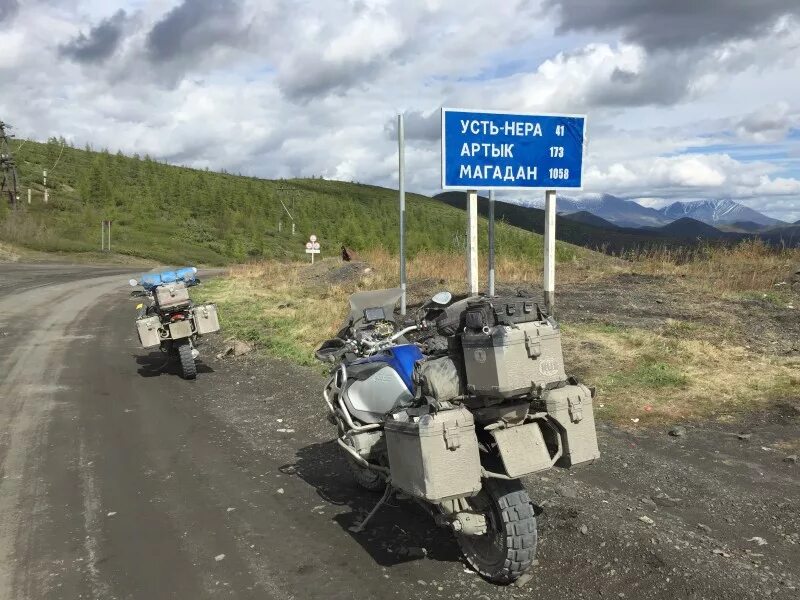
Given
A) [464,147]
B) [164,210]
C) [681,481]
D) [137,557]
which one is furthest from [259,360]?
[164,210]

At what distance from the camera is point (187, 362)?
31.2 ft

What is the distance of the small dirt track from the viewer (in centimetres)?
378

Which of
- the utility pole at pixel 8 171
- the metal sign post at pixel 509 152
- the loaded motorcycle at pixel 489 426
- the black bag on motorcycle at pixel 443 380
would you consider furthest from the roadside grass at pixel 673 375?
the utility pole at pixel 8 171

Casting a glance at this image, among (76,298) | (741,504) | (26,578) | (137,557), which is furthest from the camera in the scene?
(76,298)

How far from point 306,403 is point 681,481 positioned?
4589 millimetres

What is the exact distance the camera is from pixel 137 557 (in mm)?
4176

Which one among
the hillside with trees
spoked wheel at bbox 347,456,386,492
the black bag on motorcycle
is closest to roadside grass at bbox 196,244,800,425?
spoked wheel at bbox 347,456,386,492

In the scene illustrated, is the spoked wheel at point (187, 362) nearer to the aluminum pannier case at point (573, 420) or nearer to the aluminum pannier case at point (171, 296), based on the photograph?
the aluminum pannier case at point (171, 296)

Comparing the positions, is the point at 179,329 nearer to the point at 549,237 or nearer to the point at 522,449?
the point at 549,237

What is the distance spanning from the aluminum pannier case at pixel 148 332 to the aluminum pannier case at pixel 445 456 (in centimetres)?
733

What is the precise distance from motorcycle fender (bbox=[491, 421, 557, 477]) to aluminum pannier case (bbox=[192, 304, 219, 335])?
24.6 feet

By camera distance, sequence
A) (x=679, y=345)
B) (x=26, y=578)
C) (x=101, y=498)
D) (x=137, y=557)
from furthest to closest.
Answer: (x=679, y=345)
(x=101, y=498)
(x=137, y=557)
(x=26, y=578)

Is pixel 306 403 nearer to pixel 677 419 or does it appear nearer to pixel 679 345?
pixel 677 419

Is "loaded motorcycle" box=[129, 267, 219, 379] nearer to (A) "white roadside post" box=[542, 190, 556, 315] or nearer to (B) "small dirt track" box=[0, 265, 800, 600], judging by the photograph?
(B) "small dirt track" box=[0, 265, 800, 600]
